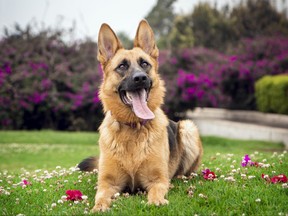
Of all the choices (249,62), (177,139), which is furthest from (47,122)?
(177,139)

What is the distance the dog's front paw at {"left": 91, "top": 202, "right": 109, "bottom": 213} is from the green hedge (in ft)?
52.8

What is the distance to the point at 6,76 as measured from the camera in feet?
69.8

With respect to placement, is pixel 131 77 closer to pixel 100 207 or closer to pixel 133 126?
pixel 133 126

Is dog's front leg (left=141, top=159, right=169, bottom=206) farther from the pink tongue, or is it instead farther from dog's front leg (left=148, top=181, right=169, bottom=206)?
the pink tongue

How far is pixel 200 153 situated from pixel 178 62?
17.9 metres

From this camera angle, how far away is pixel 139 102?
5.80 metres

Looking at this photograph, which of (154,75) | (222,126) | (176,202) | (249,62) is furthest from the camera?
(249,62)

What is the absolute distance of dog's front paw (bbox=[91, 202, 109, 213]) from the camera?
4.76m

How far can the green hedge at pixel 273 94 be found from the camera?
19609 millimetres

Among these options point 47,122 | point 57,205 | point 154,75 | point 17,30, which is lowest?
point 47,122

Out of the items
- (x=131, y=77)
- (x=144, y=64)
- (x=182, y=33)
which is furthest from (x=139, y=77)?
(x=182, y=33)

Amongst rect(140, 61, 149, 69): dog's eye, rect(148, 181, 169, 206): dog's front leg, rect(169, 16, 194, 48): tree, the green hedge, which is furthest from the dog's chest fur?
rect(169, 16, 194, 48): tree

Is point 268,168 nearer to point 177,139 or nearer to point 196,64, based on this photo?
point 177,139

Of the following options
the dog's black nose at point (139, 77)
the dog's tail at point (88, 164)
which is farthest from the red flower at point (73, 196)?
the dog's tail at point (88, 164)
